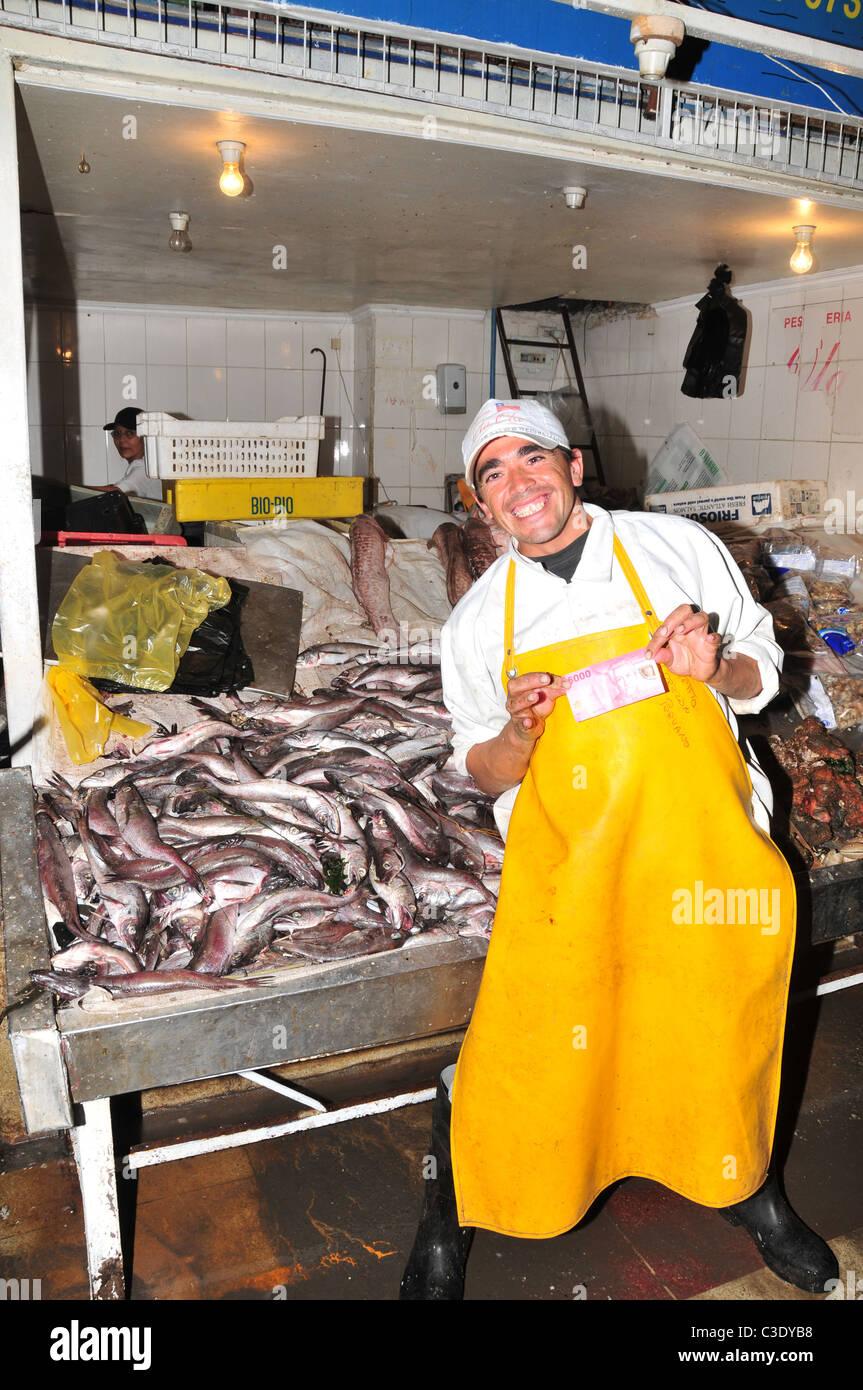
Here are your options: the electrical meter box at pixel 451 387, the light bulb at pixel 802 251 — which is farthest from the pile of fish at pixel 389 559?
the electrical meter box at pixel 451 387

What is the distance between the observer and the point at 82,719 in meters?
3.98

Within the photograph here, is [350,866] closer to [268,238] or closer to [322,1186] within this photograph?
[322,1186]

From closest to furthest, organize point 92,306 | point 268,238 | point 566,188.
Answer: point 566,188
point 268,238
point 92,306

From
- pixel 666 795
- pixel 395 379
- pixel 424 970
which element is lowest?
pixel 424 970

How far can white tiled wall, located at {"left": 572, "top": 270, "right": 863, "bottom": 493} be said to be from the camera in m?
6.63

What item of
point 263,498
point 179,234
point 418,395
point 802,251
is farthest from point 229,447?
point 418,395

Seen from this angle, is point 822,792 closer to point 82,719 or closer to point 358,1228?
point 358,1228

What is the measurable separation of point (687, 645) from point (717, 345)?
5.92 metres

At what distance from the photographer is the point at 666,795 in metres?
2.46

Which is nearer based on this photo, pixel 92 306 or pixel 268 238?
pixel 268 238

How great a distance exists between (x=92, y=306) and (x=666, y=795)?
8714mm

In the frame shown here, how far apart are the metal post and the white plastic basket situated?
1.81m

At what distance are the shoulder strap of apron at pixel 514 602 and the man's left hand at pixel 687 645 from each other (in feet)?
0.35
